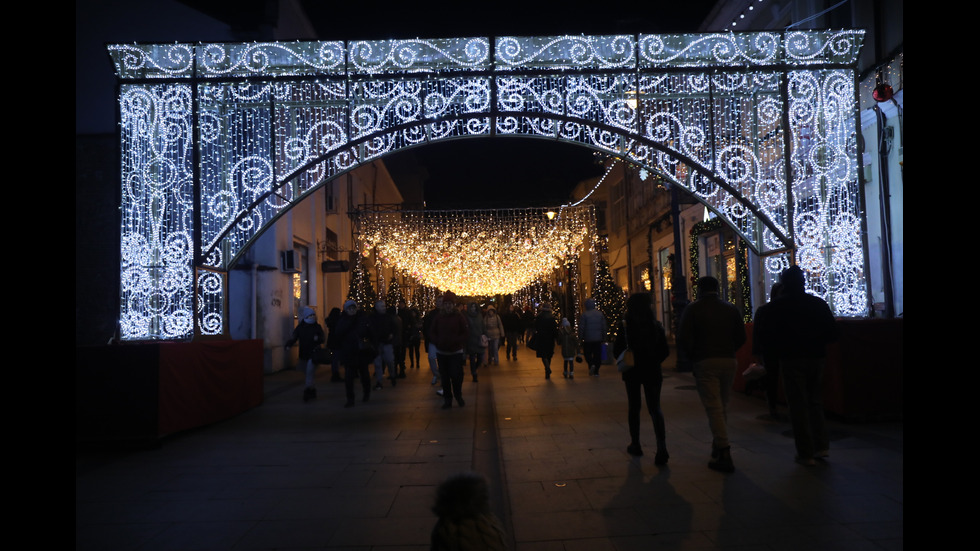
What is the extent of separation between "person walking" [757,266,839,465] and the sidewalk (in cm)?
26

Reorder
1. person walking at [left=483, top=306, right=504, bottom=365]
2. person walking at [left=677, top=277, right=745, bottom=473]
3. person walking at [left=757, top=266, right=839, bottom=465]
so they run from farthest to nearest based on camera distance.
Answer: person walking at [left=483, top=306, right=504, bottom=365] < person walking at [left=757, top=266, right=839, bottom=465] < person walking at [left=677, top=277, right=745, bottom=473]

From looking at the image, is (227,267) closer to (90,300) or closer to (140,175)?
(140,175)

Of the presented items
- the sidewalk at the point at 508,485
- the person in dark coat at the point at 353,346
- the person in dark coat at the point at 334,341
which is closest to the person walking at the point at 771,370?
the sidewalk at the point at 508,485

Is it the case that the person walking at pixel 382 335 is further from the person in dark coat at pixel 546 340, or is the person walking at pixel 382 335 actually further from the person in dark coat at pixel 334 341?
the person in dark coat at pixel 546 340

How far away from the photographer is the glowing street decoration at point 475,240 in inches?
1050

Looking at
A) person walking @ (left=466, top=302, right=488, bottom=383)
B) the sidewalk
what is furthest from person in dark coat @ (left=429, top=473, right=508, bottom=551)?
person walking @ (left=466, top=302, right=488, bottom=383)

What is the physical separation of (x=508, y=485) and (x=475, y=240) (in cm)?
2218

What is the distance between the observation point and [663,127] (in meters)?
11.6

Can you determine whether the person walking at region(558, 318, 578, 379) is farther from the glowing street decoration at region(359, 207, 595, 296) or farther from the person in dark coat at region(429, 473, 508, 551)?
the person in dark coat at region(429, 473, 508, 551)

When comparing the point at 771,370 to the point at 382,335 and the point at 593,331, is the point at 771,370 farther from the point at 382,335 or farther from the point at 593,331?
the point at 593,331

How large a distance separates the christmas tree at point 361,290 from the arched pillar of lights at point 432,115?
1294 centimetres

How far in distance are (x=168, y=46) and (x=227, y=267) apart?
10.8ft

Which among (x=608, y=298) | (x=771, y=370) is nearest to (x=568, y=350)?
(x=608, y=298)

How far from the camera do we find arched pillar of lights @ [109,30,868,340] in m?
11.4
